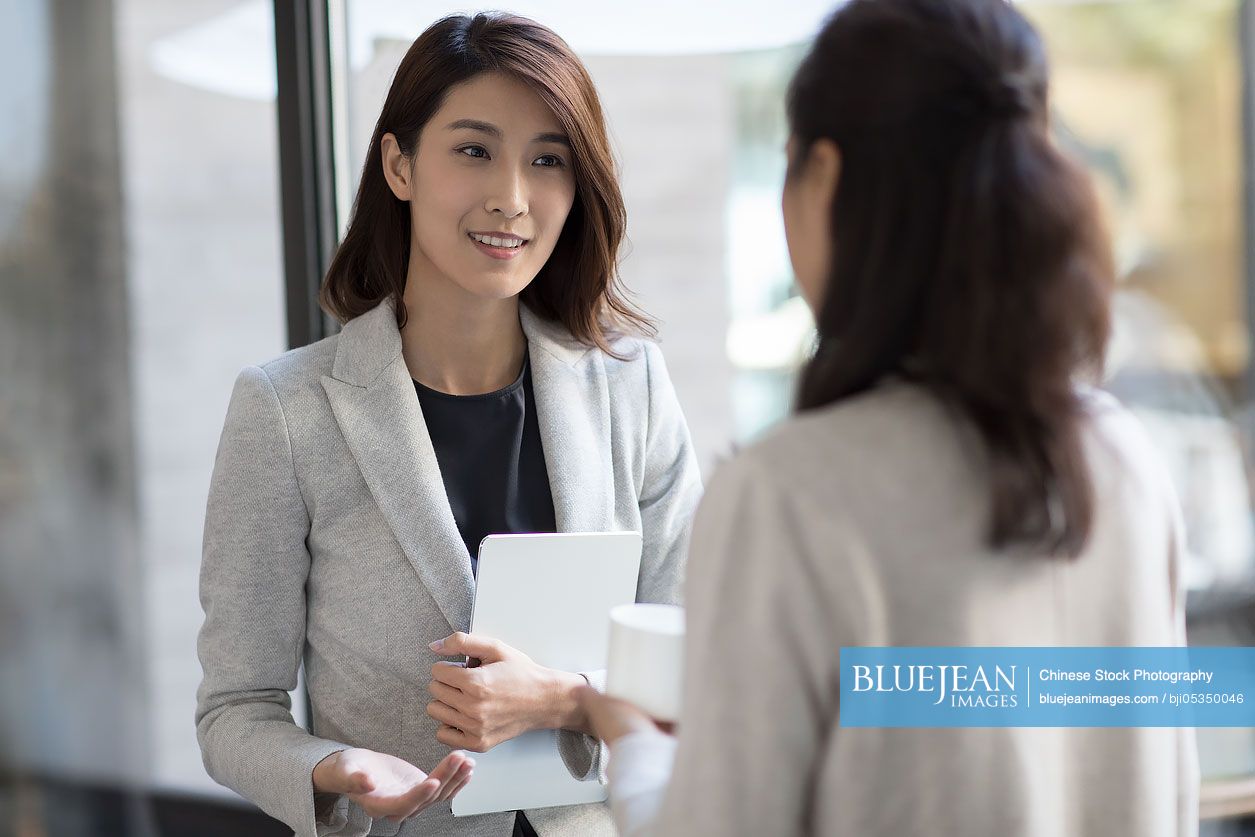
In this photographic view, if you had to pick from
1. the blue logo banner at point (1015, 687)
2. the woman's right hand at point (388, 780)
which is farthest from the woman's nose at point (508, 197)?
the blue logo banner at point (1015, 687)

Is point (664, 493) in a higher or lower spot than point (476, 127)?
lower

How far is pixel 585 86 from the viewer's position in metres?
1.46

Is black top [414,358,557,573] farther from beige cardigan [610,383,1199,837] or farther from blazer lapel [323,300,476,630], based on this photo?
beige cardigan [610,383,1199,837]

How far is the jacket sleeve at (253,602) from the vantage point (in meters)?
1.34

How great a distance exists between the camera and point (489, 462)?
4.83 feet

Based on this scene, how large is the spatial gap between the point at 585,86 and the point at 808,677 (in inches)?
36.8

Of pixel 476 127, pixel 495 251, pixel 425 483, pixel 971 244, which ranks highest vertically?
pixel 476 127

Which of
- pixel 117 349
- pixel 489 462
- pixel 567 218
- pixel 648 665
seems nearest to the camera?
pixel 648 665

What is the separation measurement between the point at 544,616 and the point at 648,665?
0.39 meters

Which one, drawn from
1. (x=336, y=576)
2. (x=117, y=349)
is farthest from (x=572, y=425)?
(x=117, y=349)

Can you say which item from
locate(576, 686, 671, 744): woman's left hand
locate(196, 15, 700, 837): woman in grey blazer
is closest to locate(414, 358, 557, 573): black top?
locate(196, 15, 700, 837): woman in grey blazer

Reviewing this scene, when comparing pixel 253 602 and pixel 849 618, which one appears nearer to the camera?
pixel 849 618

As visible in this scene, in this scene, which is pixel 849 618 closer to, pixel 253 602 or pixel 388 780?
pixel 388 780

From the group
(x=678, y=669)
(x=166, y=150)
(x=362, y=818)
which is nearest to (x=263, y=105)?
(x=166, y=150)
